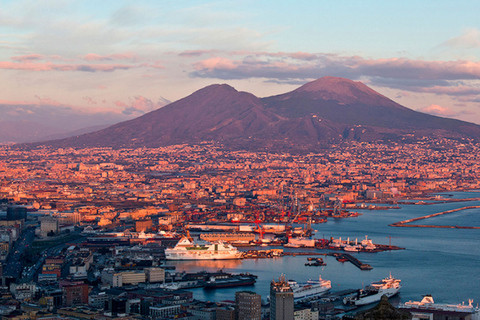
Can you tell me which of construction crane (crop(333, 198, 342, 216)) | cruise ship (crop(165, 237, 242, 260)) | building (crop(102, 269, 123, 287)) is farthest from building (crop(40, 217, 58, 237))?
construction crane (crop(333, 198, 342, 216))

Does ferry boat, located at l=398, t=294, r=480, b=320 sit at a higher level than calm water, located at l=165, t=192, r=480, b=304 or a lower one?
higher

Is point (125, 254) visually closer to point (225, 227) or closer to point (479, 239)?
point (225, 227)

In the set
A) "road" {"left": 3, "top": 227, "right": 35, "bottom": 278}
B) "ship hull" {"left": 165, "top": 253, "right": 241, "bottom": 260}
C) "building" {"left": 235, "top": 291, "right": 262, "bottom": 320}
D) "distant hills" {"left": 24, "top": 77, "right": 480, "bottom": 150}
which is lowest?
"ship hull" {"left": 165, "top": 253, "right": 241, "bottom": 260}

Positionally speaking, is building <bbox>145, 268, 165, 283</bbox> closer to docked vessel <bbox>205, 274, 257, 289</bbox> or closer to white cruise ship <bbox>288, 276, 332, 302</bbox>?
docked vessel <bbox>205, 274, 257, 289</bbox>

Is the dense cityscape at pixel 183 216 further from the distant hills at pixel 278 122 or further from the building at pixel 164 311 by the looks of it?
the distant hills at pixel 278 122

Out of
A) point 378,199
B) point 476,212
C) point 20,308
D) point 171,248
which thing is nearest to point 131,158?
point 378,199

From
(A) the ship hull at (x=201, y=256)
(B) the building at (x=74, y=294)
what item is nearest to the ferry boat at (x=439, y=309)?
(B) the building at (x=74, y=294)
